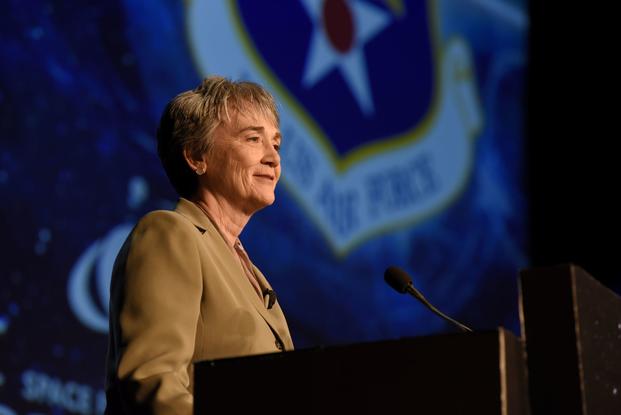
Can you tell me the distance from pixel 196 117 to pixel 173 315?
606 mm

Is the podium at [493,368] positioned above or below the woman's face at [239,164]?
below

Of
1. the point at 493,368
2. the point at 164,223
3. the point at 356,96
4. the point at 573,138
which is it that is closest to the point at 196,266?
the point at 164,223

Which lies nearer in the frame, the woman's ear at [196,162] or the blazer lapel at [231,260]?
the blazer lapel at [231,260]

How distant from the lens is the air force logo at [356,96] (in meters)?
3.97

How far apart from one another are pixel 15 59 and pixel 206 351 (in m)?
1.61

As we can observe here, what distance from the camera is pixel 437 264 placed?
15.2 feet

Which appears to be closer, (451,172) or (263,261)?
(263,261)

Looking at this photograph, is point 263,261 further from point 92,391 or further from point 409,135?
point 409,135

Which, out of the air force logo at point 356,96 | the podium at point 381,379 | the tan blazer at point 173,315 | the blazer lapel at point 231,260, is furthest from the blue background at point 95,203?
the podium at point 381,379

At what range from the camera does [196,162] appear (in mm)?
2219

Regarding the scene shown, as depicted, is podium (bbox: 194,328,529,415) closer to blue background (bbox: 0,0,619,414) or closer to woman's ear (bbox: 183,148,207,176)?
woman's ear (bbox: 183,148,207,176)

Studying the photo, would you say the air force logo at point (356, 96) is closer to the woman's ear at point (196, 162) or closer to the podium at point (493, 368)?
the woman's ear at point (196, 162)

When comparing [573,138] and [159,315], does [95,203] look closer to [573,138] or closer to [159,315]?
[159,315]

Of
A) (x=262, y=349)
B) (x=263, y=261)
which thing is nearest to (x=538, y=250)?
(x=263, y=261)
